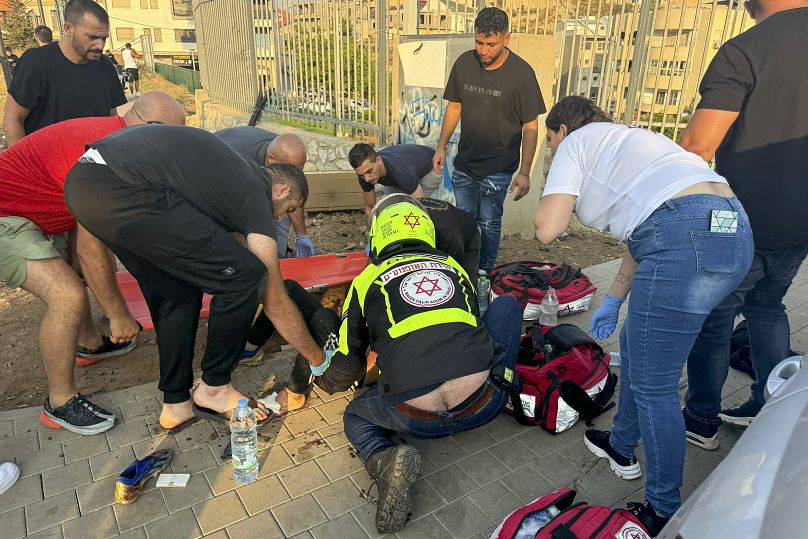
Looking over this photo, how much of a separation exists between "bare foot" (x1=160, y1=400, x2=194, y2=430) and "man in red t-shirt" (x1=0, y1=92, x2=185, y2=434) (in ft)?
0.92

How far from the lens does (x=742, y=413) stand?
2.98m

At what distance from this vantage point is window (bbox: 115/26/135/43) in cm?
4974

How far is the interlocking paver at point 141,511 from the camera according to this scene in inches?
90.5

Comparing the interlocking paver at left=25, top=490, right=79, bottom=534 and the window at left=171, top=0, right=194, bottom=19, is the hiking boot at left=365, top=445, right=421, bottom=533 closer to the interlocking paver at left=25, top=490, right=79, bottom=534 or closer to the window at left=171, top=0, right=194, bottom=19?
the interlocking paver at left=25, top=490, right=79, bottom=534

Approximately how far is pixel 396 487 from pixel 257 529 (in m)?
0.61

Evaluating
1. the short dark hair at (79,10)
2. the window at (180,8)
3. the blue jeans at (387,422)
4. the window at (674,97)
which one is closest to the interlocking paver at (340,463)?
the blue jeans at (387,422)

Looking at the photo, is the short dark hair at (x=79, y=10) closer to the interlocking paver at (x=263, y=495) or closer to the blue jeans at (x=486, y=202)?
the blue jeans at (x=486, y=202)

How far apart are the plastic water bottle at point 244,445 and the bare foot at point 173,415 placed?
0.44 m

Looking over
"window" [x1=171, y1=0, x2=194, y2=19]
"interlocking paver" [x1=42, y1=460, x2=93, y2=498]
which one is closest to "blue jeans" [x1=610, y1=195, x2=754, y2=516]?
"interlocking paver" [x1=42, y1=460, x2=93, y2=498]

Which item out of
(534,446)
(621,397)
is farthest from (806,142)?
(534,446)

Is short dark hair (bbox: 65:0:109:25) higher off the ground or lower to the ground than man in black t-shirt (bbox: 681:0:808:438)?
higher

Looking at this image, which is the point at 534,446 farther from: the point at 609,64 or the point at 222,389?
the point at 609,64

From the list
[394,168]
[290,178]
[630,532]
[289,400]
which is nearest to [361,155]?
[394,168]

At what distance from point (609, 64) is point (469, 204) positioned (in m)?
3.10
